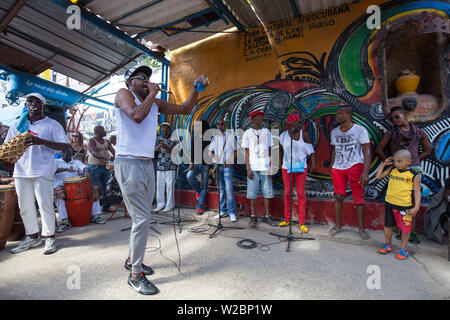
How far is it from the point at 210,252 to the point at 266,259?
786 millimetres

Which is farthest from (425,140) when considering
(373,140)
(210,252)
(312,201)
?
(210,252)

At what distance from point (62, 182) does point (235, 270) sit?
4.02 meters

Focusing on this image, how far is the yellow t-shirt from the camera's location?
2887 millimetres

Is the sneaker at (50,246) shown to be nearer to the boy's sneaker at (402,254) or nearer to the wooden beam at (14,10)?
the wooden beam at (14,10)

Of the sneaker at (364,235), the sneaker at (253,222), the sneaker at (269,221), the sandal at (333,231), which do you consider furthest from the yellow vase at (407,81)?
the sneaker at (253,222)

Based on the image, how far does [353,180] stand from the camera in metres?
3.60

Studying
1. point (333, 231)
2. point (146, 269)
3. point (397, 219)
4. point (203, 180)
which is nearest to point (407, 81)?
point (397, 219)

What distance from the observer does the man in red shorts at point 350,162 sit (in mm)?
3531

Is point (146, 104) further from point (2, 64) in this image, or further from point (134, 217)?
point (2, 64)

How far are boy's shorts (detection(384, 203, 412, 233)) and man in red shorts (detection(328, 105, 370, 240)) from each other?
0.47 m

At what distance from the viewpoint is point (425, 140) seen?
3.48 meters

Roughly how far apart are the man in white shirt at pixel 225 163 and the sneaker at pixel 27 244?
3001mm

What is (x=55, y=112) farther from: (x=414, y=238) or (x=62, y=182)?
(x=414, y=238)

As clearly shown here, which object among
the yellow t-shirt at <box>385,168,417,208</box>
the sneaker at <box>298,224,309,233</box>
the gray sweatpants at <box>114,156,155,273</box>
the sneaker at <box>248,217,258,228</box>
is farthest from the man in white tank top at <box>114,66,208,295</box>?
the yellow t-shirt at <box>385,168,417,208</box>
